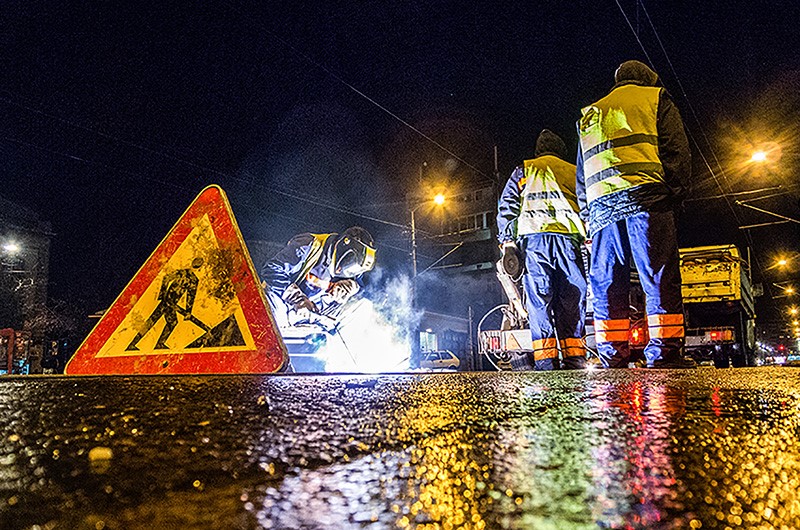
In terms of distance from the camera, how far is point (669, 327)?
3.87 m

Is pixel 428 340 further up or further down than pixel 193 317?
further up

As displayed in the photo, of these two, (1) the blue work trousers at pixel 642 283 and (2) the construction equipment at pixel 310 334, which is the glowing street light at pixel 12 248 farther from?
(1) the blue work trousers at pixel 642 283

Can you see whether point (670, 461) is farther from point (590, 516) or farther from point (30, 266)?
point (30, 266)

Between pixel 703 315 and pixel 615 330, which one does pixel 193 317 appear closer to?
pixel 615 330

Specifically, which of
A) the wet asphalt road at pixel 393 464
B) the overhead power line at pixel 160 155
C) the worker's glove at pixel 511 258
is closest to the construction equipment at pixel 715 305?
the worker's glove at pixel 511 258

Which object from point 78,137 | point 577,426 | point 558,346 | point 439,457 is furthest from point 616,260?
point 78,137

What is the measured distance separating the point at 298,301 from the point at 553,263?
209 inches

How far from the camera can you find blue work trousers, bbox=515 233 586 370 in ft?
17.0

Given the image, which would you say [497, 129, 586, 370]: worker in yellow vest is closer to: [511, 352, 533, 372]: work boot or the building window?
[511, 352, 533, 372]: work boot

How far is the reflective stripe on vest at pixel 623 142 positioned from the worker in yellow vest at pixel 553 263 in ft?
2.84

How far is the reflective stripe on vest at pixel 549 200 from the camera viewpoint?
5.36 meters

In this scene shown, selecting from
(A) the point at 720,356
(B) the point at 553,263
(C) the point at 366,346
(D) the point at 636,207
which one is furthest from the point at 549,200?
(C) the point at 366,346

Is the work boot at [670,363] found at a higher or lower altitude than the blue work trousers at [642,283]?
lower

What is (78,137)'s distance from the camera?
1628cm
